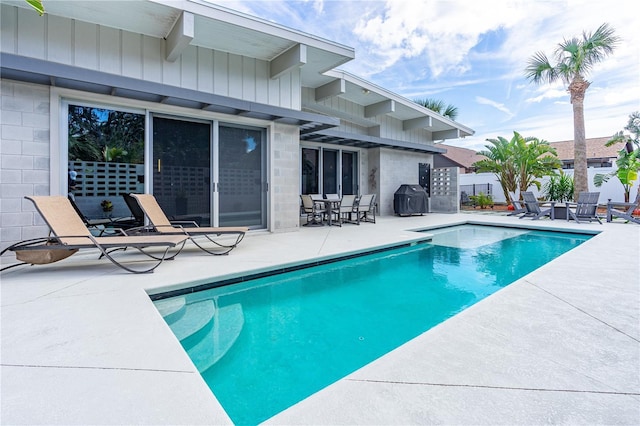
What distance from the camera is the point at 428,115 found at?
39.4ft

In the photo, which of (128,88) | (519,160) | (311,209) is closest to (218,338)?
(128,88)

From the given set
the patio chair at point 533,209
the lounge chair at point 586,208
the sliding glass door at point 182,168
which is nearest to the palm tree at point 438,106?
the patio chair at point 533,209

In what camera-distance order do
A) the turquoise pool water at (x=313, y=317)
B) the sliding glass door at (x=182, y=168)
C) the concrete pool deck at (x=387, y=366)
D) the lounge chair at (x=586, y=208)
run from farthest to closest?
the lounge chair at (x=586, y=208), the sliding glass door at (x=182, y=168), the turquoise pool water at (x=313, y=317), the concrete pool deck at (x=387, y=366)

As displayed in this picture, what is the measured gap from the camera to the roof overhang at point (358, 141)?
959cm

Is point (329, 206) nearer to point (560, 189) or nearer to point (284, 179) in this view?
point (284, 179)

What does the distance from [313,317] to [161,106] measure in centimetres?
505

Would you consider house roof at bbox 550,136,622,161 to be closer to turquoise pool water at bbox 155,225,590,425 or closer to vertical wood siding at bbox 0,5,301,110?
turquoise pool water at bbox 155,225,590,425

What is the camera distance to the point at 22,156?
4.73m

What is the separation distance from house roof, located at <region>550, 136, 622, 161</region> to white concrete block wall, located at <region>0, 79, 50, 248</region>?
28197 mm

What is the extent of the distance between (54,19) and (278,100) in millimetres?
4010

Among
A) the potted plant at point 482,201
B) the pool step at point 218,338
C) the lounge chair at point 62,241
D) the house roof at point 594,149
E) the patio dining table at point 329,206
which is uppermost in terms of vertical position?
the house roof at point 594,149

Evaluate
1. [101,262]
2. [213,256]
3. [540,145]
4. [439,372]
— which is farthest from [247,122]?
[540,145]

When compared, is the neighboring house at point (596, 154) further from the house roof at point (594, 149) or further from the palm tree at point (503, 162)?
the palm tree at point (503, 162)

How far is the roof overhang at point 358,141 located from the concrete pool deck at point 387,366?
7.11 m
